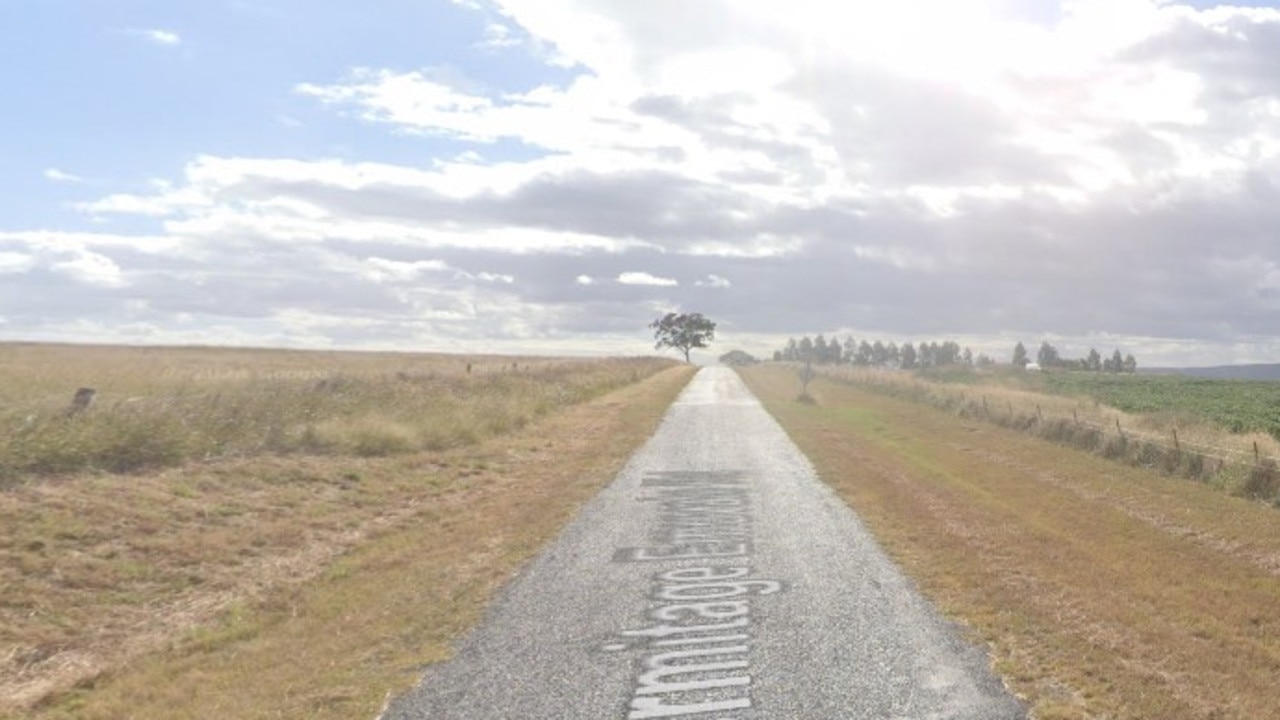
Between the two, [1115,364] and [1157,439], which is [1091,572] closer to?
[1157,439]

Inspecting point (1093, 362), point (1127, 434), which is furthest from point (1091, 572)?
point (1093, 362)

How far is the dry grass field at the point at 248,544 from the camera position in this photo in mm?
7473

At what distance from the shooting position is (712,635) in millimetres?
8219

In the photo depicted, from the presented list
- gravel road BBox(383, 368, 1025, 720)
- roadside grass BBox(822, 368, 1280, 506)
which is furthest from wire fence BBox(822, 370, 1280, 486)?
gravel road BBox(383, 368, 1025, 720)

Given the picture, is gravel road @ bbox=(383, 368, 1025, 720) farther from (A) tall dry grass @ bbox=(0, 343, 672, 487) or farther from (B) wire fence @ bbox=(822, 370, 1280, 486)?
(B) wire fence @ bbox=(822, 370, 1280, 486)

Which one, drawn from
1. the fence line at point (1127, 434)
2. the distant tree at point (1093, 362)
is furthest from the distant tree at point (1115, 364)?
the fence line at point (1127, 434)

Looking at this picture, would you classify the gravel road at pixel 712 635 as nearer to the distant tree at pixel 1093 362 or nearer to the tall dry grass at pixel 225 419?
the tall dry grass at pixel 225 419

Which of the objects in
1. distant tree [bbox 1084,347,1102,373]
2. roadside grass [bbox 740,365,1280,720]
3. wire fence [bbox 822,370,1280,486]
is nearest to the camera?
roadside grass [bbox 740,365,1280,720]

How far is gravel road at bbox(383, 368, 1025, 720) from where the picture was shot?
6566mm

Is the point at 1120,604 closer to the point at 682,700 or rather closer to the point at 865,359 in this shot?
the point at 682,700

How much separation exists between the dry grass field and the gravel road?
1.87 feet

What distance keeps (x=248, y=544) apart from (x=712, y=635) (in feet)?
22.1

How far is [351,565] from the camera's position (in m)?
11.6

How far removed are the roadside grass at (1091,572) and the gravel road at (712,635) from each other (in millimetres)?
544
